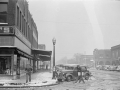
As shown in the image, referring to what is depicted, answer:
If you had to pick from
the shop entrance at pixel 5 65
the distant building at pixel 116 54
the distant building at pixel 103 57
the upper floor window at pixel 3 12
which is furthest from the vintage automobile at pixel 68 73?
the distant building at pixel 103 57

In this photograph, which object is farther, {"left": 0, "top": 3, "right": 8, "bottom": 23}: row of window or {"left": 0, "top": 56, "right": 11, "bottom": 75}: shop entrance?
{"left": 0, "top": 3, "right": 8, "bottom": 23}: row of window

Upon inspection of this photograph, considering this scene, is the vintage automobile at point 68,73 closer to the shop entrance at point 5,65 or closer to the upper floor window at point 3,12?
the shop entrance at point 5,65

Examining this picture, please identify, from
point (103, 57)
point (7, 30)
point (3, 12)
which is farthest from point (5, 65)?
point (103, 57)

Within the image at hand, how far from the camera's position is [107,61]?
3408 inches

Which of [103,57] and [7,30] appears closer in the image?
[7,30]

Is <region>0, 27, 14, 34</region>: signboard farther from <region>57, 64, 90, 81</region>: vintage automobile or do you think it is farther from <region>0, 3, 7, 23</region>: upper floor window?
<region>57, 64, 90, 81</region>: vintage automobile

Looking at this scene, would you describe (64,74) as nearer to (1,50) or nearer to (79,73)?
(79,73)

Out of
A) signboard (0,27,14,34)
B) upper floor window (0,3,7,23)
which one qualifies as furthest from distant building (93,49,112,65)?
upper floor window (0,3,7,23)

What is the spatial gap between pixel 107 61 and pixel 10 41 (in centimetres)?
7256

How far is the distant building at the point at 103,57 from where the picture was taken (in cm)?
8666

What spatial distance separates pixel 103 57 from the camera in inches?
3474

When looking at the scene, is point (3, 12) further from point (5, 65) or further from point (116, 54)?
point (116, 54)

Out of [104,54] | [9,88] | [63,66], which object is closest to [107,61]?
[104,54]

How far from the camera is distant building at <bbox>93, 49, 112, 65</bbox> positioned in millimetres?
86656
